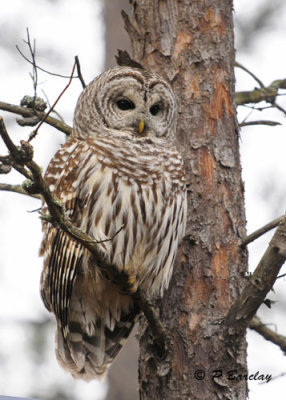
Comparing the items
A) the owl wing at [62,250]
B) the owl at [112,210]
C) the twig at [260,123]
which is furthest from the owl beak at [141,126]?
the twig at [260,123]

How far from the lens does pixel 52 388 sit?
8.02 metres

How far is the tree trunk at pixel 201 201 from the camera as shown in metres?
3.53

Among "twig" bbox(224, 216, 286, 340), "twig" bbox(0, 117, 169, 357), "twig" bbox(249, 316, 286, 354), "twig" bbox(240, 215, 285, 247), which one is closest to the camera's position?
"twig" bbox(0, 117, 169, 357)

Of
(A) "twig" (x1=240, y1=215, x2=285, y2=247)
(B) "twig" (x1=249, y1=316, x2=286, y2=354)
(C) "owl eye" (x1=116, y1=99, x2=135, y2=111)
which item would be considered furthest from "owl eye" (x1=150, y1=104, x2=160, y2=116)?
(B) "twig" (x1=249, y1=316, x2=286, y2=354)

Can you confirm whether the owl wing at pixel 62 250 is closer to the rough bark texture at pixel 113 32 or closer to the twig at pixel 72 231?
the twig at pixel 72 231

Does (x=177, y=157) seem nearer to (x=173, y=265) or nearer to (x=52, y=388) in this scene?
(x=173, y=265)

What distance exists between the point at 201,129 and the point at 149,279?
90cm

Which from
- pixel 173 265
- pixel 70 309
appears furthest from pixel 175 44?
pixel 70 309

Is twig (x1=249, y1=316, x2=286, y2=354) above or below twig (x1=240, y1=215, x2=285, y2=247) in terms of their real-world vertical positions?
below

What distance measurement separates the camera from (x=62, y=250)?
12.2ft

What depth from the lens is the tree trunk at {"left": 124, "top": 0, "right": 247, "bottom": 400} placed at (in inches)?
139

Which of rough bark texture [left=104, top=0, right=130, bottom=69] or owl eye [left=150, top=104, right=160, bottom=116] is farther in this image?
rough bark texture [left=104, top=0, right=130, bottom=69]

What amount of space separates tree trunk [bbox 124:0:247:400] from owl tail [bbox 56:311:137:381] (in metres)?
0.33

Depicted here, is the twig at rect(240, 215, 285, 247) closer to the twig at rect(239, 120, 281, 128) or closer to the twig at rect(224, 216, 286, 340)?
the twig at rect(224, 216, 286, 340)
